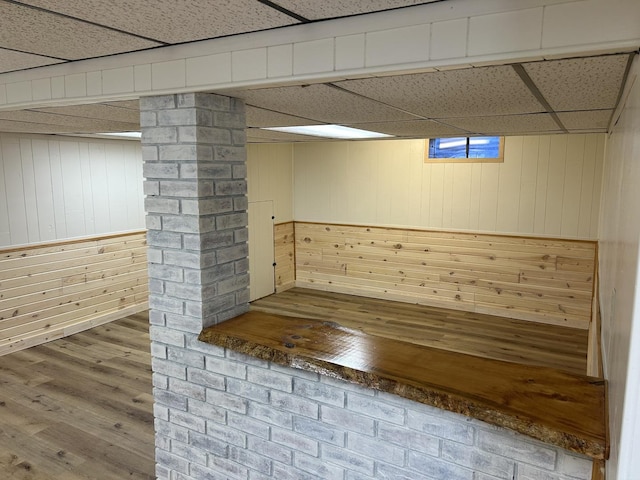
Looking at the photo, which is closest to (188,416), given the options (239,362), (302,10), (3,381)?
(239,362)

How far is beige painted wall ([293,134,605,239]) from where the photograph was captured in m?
5.54

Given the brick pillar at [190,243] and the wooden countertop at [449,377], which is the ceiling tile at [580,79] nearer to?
the wooden countertop at [449,377]

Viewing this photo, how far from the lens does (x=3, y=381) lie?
13.5 ft

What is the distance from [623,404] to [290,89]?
1444mm

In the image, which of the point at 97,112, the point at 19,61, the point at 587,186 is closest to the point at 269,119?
the point at 97,112

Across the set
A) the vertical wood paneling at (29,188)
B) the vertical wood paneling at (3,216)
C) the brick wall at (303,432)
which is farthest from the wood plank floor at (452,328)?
the vertical wood paneling at (3,216)

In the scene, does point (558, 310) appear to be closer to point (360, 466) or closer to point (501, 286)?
point (501, 286)

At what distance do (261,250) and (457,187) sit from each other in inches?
115

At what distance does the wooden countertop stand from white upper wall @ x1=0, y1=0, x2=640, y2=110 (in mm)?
990

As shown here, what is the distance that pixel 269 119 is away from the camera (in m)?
2.78

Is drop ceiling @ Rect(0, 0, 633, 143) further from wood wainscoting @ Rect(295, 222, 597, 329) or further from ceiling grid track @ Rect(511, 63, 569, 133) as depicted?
wood wainscoting @ Rect(295, 222, 597, 329)

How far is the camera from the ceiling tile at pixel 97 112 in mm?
2393

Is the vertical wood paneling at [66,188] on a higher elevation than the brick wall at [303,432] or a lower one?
higher

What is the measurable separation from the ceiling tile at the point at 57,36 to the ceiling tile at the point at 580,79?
4.42 ft
